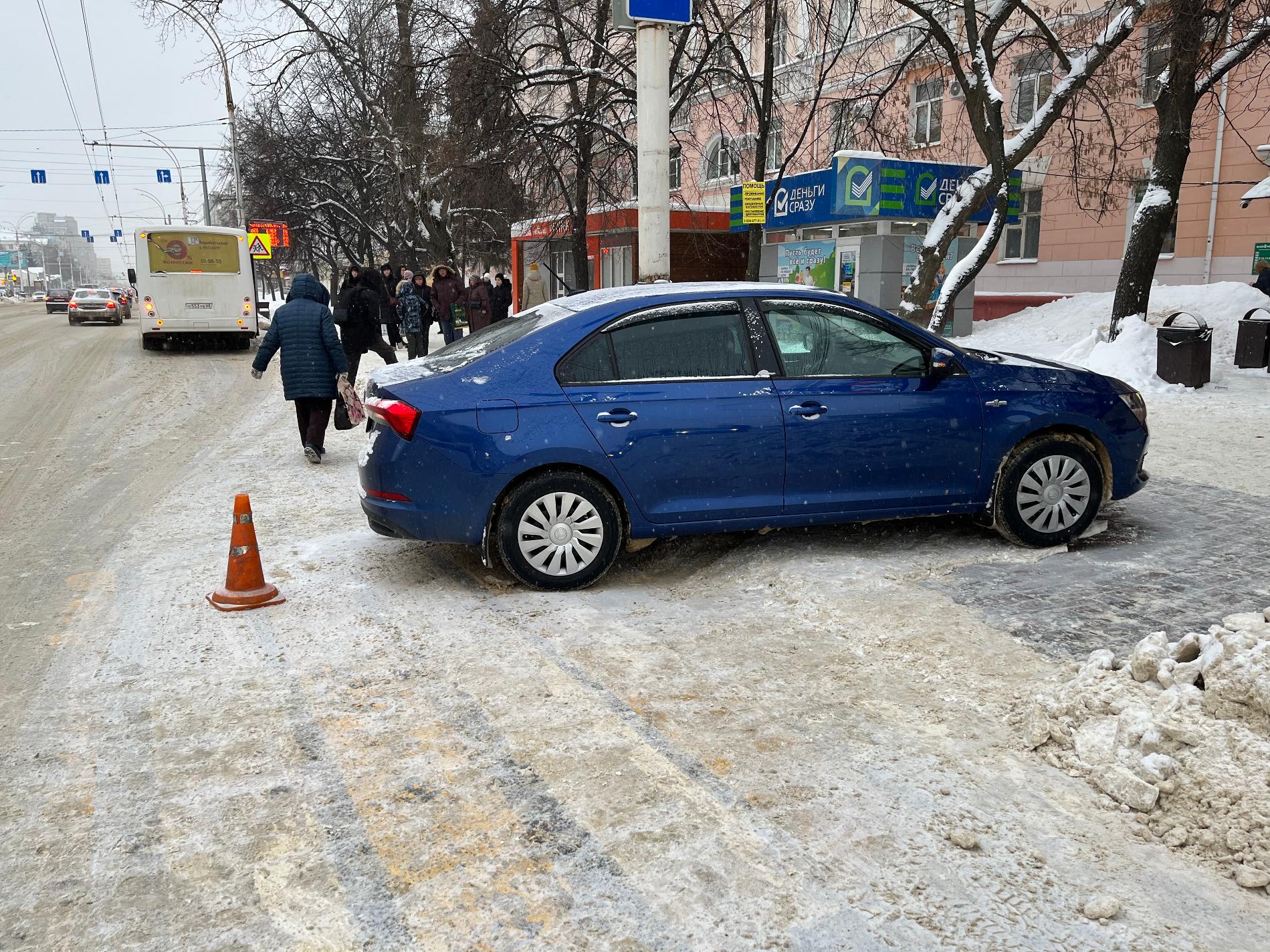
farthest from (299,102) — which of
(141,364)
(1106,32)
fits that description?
(1106,32)

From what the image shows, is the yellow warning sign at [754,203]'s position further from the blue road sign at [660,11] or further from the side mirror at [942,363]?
the side mirror at [942,363]

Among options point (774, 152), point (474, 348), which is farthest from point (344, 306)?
point (774, 152)

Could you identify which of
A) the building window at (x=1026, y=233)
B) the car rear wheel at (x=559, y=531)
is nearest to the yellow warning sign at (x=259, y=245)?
the building window at (x=1026, y=233)

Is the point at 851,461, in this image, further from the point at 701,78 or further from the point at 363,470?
the point at 701,78

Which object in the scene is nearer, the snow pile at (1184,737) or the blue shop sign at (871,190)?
the snow pile at (1184,737)

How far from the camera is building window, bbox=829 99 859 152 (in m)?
19.0

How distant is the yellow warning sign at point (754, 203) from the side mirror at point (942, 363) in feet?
29.9

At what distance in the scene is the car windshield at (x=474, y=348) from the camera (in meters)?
5.78

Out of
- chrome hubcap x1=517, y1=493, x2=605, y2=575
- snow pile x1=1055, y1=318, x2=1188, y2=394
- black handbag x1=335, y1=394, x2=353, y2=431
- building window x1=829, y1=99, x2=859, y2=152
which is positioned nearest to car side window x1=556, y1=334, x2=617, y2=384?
chrome hubcap x1=517, y1=493, x2=605, y2=575

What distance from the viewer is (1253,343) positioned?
15.5 metres

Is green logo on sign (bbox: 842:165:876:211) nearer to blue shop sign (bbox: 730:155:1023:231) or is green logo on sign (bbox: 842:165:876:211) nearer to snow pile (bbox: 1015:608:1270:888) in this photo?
blue shop sign (bbox: 730:155:1023:231)

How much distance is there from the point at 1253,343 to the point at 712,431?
13321mm

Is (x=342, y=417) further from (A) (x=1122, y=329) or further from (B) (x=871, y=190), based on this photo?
(B) (x=871, y=190)

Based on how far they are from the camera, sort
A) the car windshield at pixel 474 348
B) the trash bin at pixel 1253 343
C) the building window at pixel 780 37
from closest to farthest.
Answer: the car windshield at pixel 474 348 → the trash bin at pixel 1253 343 → the building window at pixel 780 37
